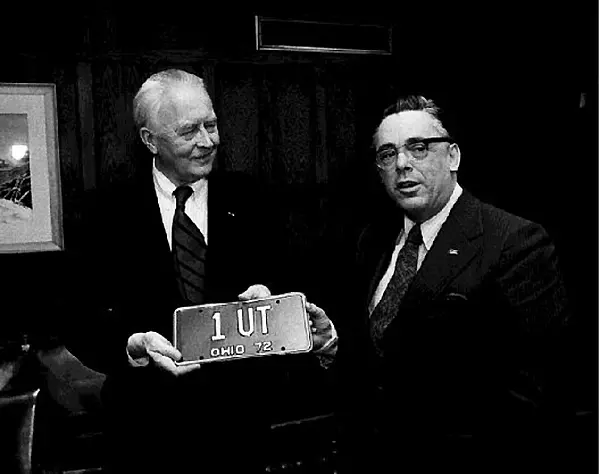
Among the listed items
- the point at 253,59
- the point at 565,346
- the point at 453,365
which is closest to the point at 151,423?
the point at 453,365

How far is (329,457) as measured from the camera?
335cm

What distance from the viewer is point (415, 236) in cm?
235

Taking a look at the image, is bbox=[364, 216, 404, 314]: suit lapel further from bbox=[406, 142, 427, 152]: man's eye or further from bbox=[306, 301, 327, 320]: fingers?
bbox=[406, 142, 427, 152]: man's eye

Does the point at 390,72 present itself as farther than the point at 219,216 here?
Yes

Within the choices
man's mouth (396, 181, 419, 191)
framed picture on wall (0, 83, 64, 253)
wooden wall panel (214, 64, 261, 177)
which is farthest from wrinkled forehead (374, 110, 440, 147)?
framed picture on wall (0, 83, 64, 253)

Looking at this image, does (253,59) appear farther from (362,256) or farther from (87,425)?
(87,425)

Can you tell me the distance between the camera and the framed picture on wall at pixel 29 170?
10.2ft

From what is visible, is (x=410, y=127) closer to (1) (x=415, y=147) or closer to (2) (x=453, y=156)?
(1) (x=415, y=147)

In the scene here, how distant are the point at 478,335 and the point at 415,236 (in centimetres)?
40

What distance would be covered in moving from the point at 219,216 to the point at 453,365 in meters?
0.94

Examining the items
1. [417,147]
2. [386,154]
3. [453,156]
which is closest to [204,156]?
[386,154]

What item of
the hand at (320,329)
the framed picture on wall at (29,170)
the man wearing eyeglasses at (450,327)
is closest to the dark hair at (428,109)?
the man wearing eyeglasses at (450,327)

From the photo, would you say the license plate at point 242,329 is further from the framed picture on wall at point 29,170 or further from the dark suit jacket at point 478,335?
the framed picture on wall at point 29,170

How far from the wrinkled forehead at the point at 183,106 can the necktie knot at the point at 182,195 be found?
0.74ft
